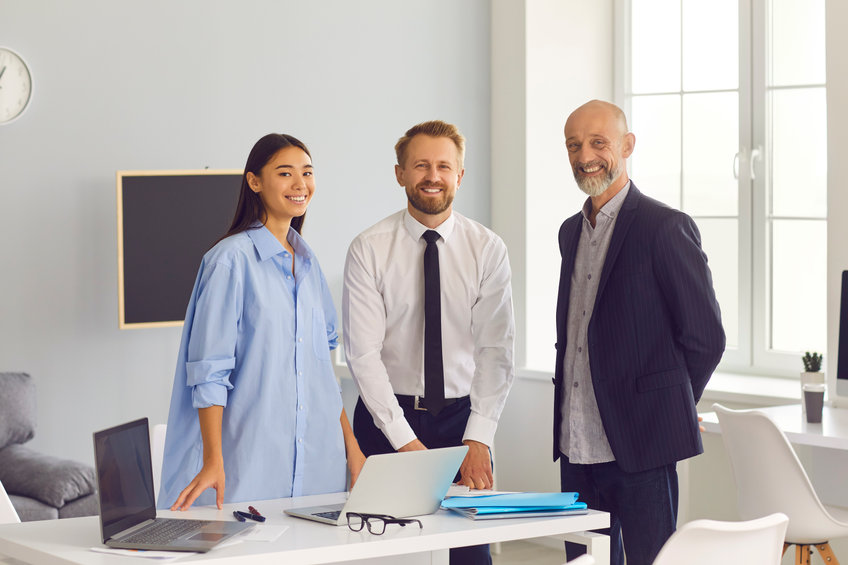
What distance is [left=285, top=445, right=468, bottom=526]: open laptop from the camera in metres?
2.11

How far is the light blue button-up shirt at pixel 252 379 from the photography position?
7.97 feet

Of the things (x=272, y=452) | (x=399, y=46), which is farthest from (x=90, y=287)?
(x=272, y=452)

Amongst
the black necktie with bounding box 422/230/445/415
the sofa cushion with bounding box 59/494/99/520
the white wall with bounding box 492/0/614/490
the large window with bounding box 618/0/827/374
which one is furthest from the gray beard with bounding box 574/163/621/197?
the white wall with bounding box 492/0/614/490

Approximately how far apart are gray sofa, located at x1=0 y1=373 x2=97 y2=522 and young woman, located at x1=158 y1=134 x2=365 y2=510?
5.31ft

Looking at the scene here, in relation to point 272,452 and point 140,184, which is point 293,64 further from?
point 272,452

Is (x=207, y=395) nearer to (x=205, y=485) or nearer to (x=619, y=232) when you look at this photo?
(x=205, y=485)

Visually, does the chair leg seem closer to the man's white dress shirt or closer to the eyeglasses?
the man's white dress shirt

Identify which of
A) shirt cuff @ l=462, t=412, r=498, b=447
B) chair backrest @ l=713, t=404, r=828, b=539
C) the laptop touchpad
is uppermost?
shirt cuff @ l=462, t=412, r=498, b=447

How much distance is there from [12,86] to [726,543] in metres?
3.57

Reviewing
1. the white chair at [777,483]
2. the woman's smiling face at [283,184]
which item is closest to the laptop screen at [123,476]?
the woman's smiling face at [283,184]

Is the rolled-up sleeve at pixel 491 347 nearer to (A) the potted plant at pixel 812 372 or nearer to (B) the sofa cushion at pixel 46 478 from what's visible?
(A) the potted plant at pixel 812 372

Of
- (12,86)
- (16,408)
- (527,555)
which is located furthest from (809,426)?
(12,86)

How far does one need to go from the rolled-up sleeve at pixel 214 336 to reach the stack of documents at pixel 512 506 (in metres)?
0.57

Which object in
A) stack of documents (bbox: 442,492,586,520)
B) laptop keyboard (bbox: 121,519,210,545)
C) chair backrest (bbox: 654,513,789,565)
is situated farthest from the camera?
stack of documents (bbox: 442,492,586,520)
